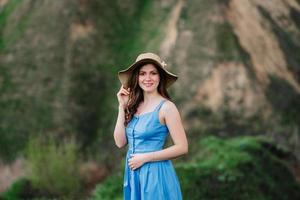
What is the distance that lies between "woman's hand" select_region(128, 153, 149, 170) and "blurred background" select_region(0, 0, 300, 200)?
5046 mm

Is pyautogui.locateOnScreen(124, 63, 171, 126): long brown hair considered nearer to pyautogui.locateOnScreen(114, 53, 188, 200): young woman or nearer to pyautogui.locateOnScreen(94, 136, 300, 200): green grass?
pyautogui.locateOnScreen(114, 53, 188, 200): young woman

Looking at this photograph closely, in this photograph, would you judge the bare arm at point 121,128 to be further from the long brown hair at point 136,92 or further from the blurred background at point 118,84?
the blurred background at point 118,84

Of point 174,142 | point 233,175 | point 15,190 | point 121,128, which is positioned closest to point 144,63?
point 121,128

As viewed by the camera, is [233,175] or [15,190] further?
[15,190]

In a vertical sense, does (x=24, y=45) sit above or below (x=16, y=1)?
below

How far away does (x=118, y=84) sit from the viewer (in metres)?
13.5

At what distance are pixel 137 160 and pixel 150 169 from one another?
4.5 inches

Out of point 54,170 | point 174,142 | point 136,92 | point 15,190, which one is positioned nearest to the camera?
point 174,142

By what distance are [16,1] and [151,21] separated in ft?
9.96

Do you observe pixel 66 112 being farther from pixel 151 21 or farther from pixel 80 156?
pixel 151 21

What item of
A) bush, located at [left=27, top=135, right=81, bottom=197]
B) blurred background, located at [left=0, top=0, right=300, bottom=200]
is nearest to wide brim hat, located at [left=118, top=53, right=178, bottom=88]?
blurred background, located at [left=0, top=0, right=300, bottom=200]

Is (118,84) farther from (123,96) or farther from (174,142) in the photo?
(174,142)

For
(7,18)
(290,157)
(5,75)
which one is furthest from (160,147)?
(7,18)

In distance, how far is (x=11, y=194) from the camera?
11484mm
